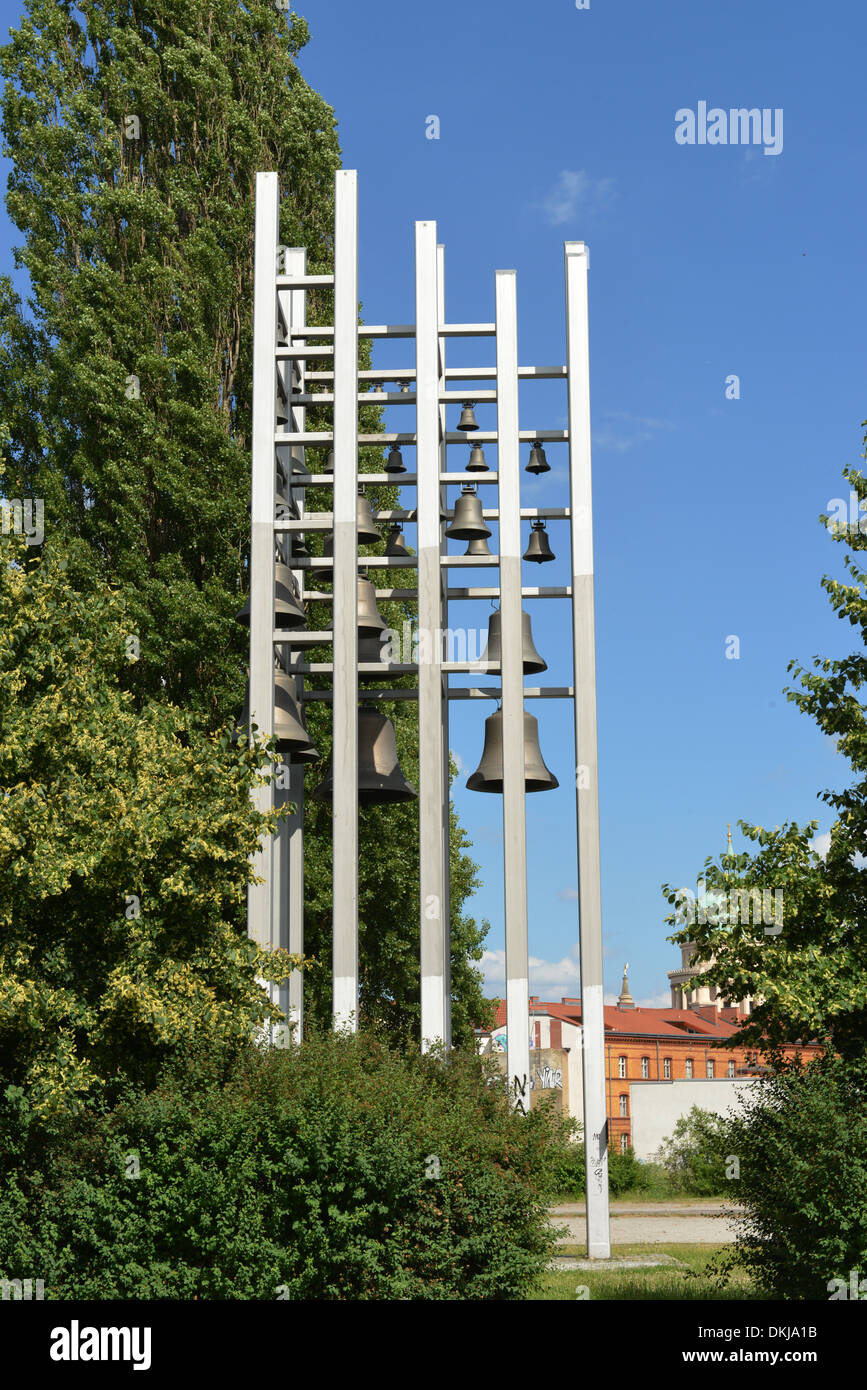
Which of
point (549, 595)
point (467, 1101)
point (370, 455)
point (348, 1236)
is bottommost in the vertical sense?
point (348, 1236)

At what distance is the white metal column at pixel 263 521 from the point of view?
564 inches

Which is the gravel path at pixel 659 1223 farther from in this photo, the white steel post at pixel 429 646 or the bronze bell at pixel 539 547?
the bronze bell at pixel 539 547

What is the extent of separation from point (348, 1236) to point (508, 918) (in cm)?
486

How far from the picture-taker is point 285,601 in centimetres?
1560

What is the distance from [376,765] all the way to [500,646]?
201cm

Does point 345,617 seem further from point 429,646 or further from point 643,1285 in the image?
point 643,1285

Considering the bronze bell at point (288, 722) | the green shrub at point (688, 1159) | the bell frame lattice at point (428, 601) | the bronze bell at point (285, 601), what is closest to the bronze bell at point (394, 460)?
the bell frame lattice at point (428, 601)

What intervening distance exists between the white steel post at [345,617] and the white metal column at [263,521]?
741mm

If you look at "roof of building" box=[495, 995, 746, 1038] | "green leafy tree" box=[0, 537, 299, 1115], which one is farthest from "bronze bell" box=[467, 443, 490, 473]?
"roof of building" box=[495, 995, 746, 1038]

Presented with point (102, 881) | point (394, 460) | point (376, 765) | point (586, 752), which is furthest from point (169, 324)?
point (102, 881)

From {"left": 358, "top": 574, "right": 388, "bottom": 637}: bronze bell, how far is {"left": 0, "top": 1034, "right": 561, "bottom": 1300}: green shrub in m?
5.97

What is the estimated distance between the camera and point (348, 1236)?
1022 centimetres
